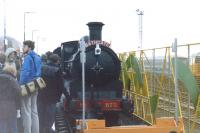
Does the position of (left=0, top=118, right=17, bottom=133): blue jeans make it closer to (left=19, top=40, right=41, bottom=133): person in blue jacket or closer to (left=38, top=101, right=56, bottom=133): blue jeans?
(left=19, top=40, right=41, bottom=133): person in blue jacket

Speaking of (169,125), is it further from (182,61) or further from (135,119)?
(135,119)

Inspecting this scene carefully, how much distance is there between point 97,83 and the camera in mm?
11570

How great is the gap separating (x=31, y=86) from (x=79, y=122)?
3.87ft

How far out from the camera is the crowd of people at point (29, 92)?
8.16 meters

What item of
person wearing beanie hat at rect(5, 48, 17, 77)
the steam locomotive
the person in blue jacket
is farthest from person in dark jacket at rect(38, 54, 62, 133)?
person wearing beanie hat at rect(5, 48, 17, 77)

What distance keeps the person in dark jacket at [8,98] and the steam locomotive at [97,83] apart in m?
2.89

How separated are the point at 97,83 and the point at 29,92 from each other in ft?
9.44

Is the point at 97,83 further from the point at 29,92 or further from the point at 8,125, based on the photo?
the point at 8,125

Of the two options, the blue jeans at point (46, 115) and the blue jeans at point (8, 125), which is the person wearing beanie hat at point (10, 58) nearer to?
the blue jeans at point (8, 125)

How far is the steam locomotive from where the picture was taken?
11.3m

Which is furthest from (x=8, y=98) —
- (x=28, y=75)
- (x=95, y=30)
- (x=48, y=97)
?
(x=95, y=30)

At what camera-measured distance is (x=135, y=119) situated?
13.5m

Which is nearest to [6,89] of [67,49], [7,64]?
[7,64]

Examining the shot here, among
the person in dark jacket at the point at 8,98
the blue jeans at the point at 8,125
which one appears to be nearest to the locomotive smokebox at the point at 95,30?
the person in dark jacket at the point at 8,98
